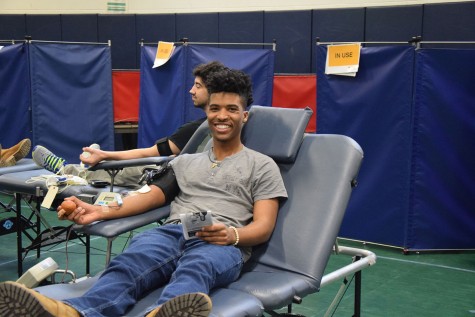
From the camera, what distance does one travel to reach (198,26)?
830 cm

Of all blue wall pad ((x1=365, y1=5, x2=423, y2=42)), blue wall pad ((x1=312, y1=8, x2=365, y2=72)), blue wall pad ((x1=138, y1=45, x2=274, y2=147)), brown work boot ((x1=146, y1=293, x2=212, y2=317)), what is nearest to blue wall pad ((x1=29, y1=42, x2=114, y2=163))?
blue wall pad ((x1=138, y1=45, x2=274, y2=147))

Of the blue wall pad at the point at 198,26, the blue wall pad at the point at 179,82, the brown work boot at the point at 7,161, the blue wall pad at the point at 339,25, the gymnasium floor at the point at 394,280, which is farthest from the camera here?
the blue wall pad at the point at 198,26

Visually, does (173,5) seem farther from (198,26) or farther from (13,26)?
(13,26)

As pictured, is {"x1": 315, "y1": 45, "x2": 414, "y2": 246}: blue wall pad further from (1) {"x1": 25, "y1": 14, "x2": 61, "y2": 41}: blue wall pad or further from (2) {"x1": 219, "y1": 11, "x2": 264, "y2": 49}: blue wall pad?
(1) {"x1": 25, "y1": 14, "x2": 61, "y2": 41}: blue wall pad

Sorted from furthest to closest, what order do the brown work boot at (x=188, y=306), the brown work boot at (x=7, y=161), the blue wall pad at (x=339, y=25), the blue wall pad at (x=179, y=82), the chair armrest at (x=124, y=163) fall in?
the blue wall pad at (x=339, y=25)
the blue wall pad at (x=179, y=82)
the brown work boot at (x=7, y=161)
the chair armrest at (x=124, y=163)
the brown work boot at (x=188, y=306)

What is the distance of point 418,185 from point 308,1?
172 inches

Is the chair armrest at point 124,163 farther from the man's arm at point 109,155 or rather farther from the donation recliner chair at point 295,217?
the donation recliner chair at point 295,217

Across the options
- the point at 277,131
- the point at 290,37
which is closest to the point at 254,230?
the point at 277,131

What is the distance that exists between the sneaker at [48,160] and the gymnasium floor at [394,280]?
2.13 feet

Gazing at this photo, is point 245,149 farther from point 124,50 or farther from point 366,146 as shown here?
point 124,50

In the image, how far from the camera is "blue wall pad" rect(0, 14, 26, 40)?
358 inches

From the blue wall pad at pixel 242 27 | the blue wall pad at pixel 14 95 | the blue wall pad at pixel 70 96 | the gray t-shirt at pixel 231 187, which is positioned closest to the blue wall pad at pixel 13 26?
the blue wall pad at pixel 242 27

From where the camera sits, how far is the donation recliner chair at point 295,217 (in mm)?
2131

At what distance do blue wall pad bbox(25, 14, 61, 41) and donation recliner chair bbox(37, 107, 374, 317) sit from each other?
22.6 feet
